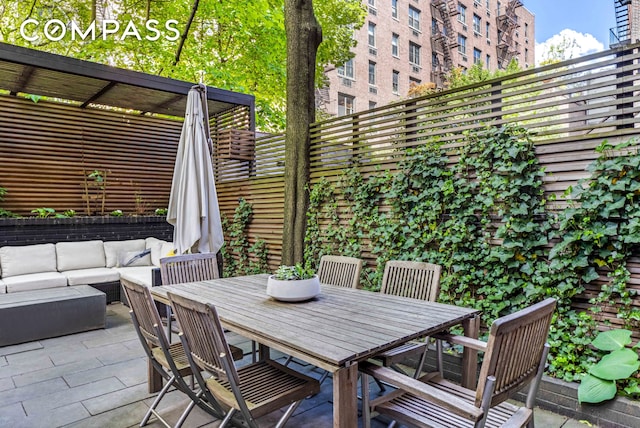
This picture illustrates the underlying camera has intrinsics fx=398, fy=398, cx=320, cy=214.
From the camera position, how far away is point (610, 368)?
A: 2.51 metres

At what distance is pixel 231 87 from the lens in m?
9.46

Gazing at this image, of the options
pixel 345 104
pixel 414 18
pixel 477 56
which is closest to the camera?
pixel 345 104

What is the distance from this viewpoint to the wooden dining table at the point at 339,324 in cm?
169

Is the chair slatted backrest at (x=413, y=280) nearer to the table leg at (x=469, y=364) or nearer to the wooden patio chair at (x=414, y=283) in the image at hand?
the wooden patio chair at (x=414, y=283)

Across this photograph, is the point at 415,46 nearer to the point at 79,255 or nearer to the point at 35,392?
the point at 79,255

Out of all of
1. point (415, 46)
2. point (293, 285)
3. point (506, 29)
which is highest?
point (506, 29)

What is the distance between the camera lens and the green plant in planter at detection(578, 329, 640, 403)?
2455 mm

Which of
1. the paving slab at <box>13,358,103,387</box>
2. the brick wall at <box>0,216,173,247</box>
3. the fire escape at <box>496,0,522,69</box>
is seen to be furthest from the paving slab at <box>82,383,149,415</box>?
the fire escape at <box>496,0,522,69</box>

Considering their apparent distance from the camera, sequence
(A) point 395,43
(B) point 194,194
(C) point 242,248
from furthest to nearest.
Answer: (A) point 395,43
(C) point 242,248
(B) point 194,194

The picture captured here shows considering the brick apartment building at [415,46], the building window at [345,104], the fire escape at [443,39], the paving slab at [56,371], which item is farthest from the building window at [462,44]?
the paving slab at [56,371]

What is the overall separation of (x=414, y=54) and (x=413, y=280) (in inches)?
919

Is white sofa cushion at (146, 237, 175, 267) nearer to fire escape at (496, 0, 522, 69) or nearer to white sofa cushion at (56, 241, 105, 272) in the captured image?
white sofa cushion at (56, 241, 105, 272)

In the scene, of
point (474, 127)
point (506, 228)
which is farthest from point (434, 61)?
point (506, 228)

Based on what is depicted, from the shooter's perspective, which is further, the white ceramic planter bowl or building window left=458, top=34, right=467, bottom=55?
building window left=458, top=34, right=467, bottom=55
